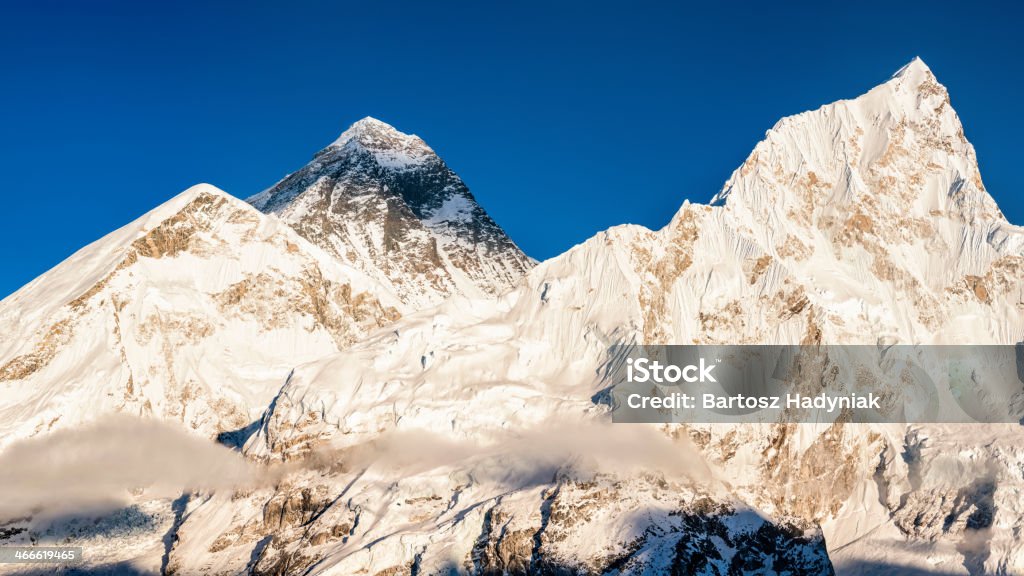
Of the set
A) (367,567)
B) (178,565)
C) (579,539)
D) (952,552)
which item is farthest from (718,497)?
(178,565)

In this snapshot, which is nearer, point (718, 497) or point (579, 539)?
point (579, 539)

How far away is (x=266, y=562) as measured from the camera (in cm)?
19362

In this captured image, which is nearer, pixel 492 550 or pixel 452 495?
pixel 492 550

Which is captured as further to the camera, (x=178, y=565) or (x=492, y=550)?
(x=178, y=565)

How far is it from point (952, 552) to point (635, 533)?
51.6 metres

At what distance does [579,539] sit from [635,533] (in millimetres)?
7916

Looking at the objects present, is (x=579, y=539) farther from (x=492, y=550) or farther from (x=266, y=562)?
(x=266, y=562)

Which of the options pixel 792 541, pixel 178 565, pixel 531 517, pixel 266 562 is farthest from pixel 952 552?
pixel 178 565

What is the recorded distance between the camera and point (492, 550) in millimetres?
180000

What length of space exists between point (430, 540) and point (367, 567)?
9.52 m

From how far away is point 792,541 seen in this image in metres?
191

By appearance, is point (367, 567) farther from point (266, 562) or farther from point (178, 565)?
point (178, 565)

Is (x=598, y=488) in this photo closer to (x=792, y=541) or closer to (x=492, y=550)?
(x=492, y=550)

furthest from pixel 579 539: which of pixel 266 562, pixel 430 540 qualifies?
pixel 266 562
